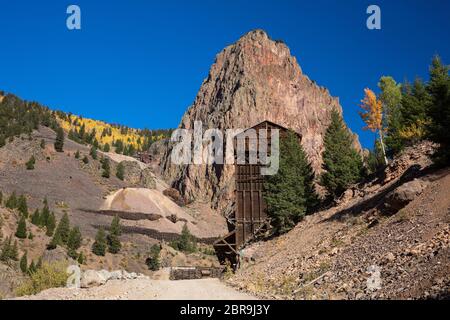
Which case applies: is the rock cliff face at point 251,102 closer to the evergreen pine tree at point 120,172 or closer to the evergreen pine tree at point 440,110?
the evergreen pine tree at point 120,172

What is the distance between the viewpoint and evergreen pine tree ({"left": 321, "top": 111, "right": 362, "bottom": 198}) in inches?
1328

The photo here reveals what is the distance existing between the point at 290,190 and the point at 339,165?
4636mm

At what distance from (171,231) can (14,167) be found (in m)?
44.2

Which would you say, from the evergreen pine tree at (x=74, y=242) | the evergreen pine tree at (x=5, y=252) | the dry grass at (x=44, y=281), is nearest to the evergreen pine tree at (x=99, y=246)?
the evergreen pine tree at (x=74, y=242)

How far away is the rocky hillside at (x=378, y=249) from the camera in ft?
38.4

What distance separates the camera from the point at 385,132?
4638cm

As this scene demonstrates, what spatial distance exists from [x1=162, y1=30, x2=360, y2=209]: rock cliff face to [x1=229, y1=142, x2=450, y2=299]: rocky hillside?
10255cm

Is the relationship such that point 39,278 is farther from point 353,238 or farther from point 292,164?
point 292,164

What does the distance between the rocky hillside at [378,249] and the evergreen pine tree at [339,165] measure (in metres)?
4.68

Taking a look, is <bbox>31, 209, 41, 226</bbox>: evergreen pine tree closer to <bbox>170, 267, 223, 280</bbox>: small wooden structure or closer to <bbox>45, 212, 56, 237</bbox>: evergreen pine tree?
<bbox>45, 212, 56, 237</bbox>: evergreen pine tree

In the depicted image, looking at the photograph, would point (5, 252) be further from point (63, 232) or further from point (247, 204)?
point (247, 204)

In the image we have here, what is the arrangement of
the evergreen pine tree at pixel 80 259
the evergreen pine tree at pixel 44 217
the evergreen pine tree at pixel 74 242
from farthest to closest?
the evergreen pine tree at pixel 44 217 < the evergreen pine tree at pixel 74 242 < the evergreen pine tree at pixel 80 259

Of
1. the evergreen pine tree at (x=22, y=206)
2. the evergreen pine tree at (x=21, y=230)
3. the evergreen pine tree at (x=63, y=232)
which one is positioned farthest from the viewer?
the evergreen pine tree at (x=22, y=206)
